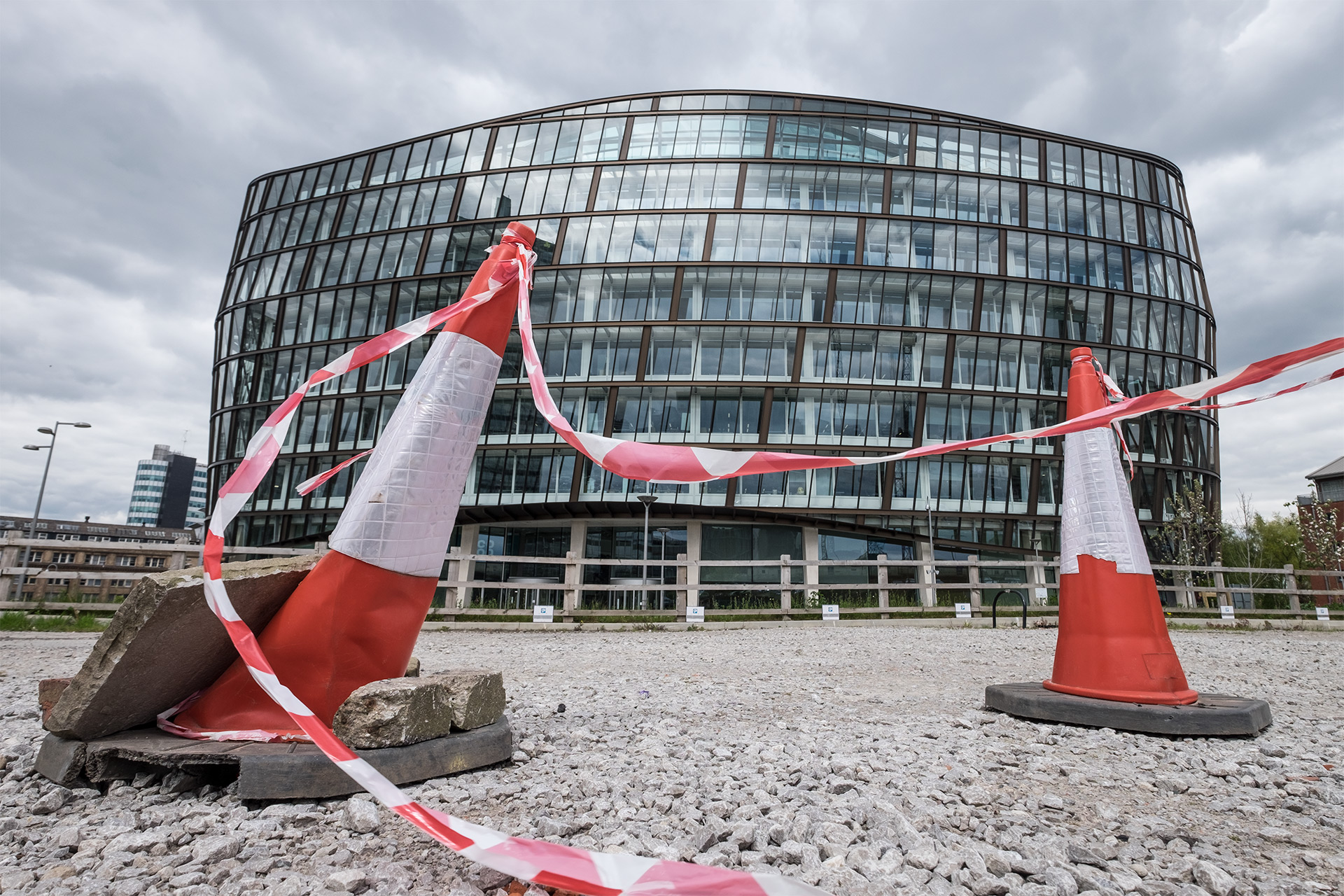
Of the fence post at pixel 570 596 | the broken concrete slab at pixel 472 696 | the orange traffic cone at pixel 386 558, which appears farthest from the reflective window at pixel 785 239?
the broken concrete slab at pixel 472 696

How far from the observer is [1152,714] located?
3.98 meters

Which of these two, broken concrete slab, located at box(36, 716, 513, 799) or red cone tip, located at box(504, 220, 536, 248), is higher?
red cone tip, located at box(504, 220, 536, 248)

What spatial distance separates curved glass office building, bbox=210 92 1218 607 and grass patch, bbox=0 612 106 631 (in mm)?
18156

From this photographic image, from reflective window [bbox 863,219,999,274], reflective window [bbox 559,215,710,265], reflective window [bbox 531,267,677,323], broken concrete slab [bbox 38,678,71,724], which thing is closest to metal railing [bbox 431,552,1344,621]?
broken concrete slab [bbox 38,678,71,724]

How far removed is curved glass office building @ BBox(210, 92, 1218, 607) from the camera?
30016mm

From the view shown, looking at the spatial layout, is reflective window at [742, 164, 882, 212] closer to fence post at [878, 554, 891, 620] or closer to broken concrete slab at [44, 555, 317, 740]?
fence post at [878, 554, 891, 620]

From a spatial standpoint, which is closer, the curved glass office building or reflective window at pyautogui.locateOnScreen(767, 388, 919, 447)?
reflective window at pyautogui.locateOnScreen(767, 388, 919, 447)

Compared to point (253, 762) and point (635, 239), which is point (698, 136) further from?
point (253, 762)

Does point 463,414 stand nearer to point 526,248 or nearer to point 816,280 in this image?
point 526,248

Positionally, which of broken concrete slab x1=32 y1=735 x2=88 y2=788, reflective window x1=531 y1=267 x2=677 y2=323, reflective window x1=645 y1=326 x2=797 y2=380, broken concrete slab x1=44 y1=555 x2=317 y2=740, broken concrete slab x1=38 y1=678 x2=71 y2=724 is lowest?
broken concrete slab x1=32 y1=735 x2=88 y2=788

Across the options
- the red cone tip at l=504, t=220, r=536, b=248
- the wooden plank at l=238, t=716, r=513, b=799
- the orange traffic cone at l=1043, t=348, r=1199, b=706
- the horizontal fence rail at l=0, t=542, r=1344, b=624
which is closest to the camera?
the wooden plank at l=238, t=716, r=513, b=799

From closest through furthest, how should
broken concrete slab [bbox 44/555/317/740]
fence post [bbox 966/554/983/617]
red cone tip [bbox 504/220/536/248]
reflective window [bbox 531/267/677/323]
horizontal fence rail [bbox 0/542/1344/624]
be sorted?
broken concrete slab [bbox 44/555/317/740] < red cone tip [bbox 504/220/536/248] < horizontal fence rail [bbox 0/542/1344/624] < fence post [bbox 966/554/983/617] < reflective window [bbox 531/267/677/323]

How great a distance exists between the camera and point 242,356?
35250 millimetres

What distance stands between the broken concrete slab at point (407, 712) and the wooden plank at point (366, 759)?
0.14 feet
